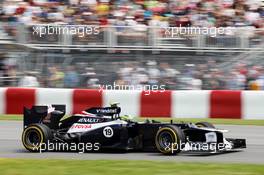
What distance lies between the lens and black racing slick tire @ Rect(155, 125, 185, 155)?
27.7ft

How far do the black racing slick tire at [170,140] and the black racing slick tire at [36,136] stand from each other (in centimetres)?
157

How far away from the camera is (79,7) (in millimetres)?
17984

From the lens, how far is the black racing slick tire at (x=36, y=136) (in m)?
9.14

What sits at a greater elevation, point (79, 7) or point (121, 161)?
point (79, 7)

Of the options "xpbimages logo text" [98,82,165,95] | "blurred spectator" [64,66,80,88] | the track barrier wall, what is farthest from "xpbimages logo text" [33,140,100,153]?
"blurred spectator" [64,66,80,88]

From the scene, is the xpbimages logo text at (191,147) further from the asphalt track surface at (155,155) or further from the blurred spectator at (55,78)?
the blurred spectator at (55,78)

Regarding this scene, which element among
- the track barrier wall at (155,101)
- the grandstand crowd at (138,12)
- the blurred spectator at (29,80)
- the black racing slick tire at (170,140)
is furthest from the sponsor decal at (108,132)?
the grandstand crowd at (138,12)

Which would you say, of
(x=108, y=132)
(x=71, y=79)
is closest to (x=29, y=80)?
(x=71, y=79)

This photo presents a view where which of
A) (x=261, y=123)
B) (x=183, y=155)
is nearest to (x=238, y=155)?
(x=183, y=155)

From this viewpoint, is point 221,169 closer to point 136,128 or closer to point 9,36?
point 136,128

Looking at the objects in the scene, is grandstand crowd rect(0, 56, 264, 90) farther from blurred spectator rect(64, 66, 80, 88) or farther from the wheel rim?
the wheel rim

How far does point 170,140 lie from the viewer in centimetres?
854

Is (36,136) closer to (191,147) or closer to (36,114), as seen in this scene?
(36,114)

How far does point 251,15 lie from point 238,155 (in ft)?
29.3
